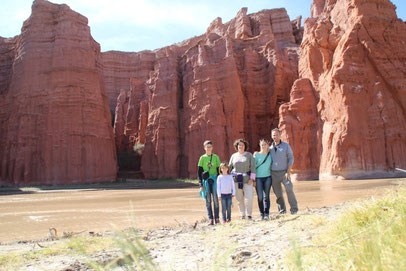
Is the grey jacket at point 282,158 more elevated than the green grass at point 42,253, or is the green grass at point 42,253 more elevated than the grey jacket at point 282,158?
the grey jacket at point 282,158

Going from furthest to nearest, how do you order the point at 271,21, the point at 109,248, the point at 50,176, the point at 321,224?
the point at 271,21 < the point at 50,176 < the point at 109,248 < the point at 321,224

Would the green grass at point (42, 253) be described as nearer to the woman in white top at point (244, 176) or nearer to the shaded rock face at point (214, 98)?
the woman in white top at point (244, 176)

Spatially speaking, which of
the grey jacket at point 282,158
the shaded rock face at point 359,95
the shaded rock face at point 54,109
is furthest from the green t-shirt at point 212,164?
the shaded rock face at point 54,109

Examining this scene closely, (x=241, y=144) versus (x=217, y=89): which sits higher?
(x=217, y=89)

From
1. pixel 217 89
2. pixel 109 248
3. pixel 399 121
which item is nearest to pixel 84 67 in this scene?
pixel 217 89

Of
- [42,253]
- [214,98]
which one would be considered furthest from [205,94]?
[42,253]

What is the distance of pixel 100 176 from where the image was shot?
115ft

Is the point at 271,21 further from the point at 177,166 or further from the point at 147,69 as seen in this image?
the point at 177,166

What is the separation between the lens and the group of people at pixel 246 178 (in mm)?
6754

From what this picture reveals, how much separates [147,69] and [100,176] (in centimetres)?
3914

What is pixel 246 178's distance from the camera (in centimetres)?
678

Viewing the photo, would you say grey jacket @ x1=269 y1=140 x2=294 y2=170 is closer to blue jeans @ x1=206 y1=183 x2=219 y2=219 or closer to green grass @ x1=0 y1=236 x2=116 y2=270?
blue jeans @ x1=206 y1=183 x2=219 y2=219

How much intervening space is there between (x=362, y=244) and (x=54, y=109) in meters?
37.0

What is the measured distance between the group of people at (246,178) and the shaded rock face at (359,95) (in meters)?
17.5
